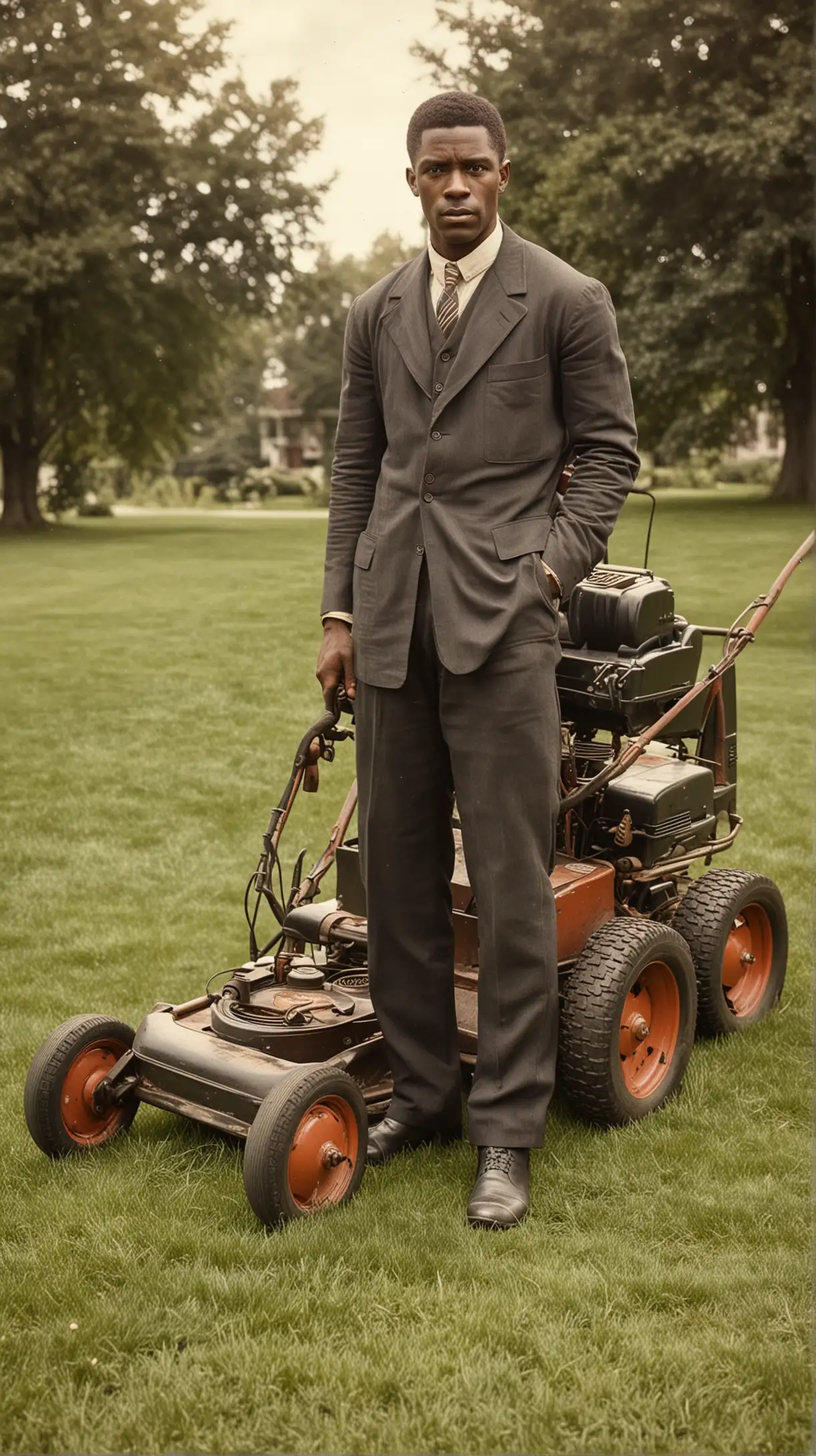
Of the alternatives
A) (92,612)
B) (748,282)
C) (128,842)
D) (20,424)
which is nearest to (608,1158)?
(128,842)

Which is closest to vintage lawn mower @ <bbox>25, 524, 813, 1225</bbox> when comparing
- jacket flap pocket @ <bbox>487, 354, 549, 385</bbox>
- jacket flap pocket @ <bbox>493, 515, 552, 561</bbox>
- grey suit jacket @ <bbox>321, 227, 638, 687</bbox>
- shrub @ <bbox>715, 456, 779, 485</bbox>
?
grey suit jacket @ <bbox>321, 227, 638, 687</bbox>

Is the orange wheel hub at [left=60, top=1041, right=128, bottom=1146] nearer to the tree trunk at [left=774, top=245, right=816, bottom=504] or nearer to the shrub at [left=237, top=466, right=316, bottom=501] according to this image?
the tree trunk at [left=774, top=245, right=816, bottom=504]

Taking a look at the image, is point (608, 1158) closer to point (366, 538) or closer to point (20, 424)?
point (366, 538)

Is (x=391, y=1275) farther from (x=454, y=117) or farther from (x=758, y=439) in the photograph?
(x=758, y=439)

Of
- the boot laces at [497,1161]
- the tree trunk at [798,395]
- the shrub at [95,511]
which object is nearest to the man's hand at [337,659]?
the boot laces at [497,1161]

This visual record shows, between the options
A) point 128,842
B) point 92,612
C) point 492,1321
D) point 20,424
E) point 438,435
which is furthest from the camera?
point 20,424

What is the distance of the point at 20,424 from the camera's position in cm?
2786

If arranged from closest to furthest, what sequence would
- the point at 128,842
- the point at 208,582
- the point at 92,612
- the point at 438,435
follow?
the point at 438,435, the point at 128,842, the point at 92,612, the point at 208,582

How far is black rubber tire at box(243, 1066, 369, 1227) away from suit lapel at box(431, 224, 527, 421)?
1.40 m

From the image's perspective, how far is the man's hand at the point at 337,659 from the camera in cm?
353

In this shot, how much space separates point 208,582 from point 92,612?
2.66 metres

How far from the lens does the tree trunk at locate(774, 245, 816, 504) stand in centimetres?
2717

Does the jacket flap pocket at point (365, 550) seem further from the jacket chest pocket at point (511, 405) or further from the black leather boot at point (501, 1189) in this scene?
the black leather boot at point (501, 1189)

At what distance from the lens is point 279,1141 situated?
3.17m
